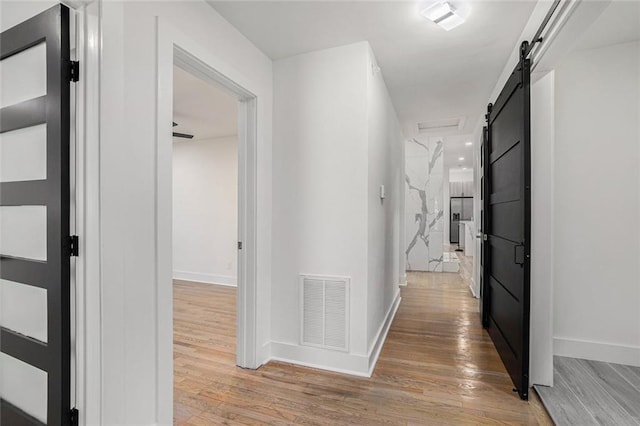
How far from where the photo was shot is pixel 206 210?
583 cm

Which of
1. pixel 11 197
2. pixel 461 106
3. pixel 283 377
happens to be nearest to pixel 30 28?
pixel 11 197

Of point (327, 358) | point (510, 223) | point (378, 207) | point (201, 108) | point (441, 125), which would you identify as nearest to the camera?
point (510, 223)

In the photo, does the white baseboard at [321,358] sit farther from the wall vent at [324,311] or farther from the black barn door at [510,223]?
the black barn door at [510,223]

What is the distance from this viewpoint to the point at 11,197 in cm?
166

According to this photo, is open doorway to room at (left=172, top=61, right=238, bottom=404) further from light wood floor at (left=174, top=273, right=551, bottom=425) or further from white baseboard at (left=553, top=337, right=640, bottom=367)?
white baseboard at (left=553, top=337, right=640, bottom=367)

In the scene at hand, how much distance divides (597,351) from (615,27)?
253 centimetres

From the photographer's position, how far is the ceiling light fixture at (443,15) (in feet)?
6.44

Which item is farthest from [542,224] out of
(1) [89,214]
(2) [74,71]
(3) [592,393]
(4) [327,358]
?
(2) [74,71]

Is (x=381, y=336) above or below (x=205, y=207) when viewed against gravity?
below

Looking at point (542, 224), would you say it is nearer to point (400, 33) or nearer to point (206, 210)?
point (400, 33)

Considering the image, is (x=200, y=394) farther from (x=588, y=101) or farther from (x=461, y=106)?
(x=461, y=106)

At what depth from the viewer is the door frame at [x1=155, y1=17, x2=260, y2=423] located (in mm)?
1669

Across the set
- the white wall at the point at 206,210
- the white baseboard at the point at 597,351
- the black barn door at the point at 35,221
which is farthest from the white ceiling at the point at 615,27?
the white wall at the point at 206,210

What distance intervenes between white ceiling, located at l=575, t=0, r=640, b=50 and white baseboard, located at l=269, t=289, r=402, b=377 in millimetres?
2910
